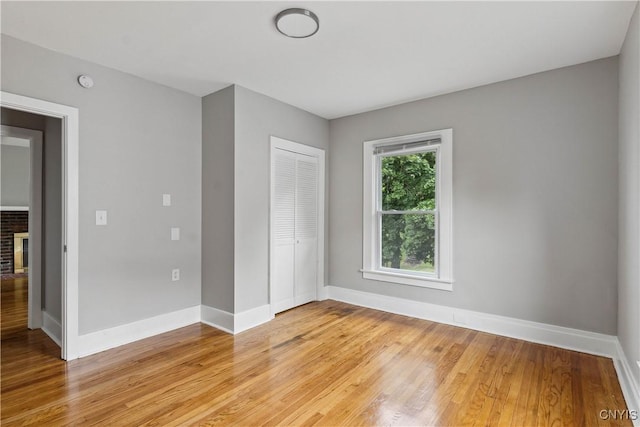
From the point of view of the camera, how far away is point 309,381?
242 centimetres

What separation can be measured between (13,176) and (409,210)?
748 cm

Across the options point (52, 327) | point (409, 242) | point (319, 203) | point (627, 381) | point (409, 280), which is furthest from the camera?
point (319, 203)

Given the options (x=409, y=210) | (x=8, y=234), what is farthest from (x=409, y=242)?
(x=8, y=234)

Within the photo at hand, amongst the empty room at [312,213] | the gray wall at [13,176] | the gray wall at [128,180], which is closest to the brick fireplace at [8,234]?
the gray wall at [13,176]

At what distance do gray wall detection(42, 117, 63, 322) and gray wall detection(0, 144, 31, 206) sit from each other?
4147mm

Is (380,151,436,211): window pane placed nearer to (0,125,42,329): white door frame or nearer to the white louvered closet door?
the white louvered closet door

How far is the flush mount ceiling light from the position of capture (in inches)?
85.8

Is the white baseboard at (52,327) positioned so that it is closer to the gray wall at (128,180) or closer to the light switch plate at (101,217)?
the gray wall at (128,180)

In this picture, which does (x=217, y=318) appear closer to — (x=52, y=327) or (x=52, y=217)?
(x=52, y=327)

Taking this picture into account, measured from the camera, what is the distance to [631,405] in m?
2.04

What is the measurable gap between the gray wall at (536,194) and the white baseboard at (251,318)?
1661 mm

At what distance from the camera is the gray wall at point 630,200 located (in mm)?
2068

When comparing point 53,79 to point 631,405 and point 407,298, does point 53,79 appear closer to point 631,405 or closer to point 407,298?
point 407,298

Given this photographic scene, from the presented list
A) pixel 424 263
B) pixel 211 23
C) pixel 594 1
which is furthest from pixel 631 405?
pixel 211 23
